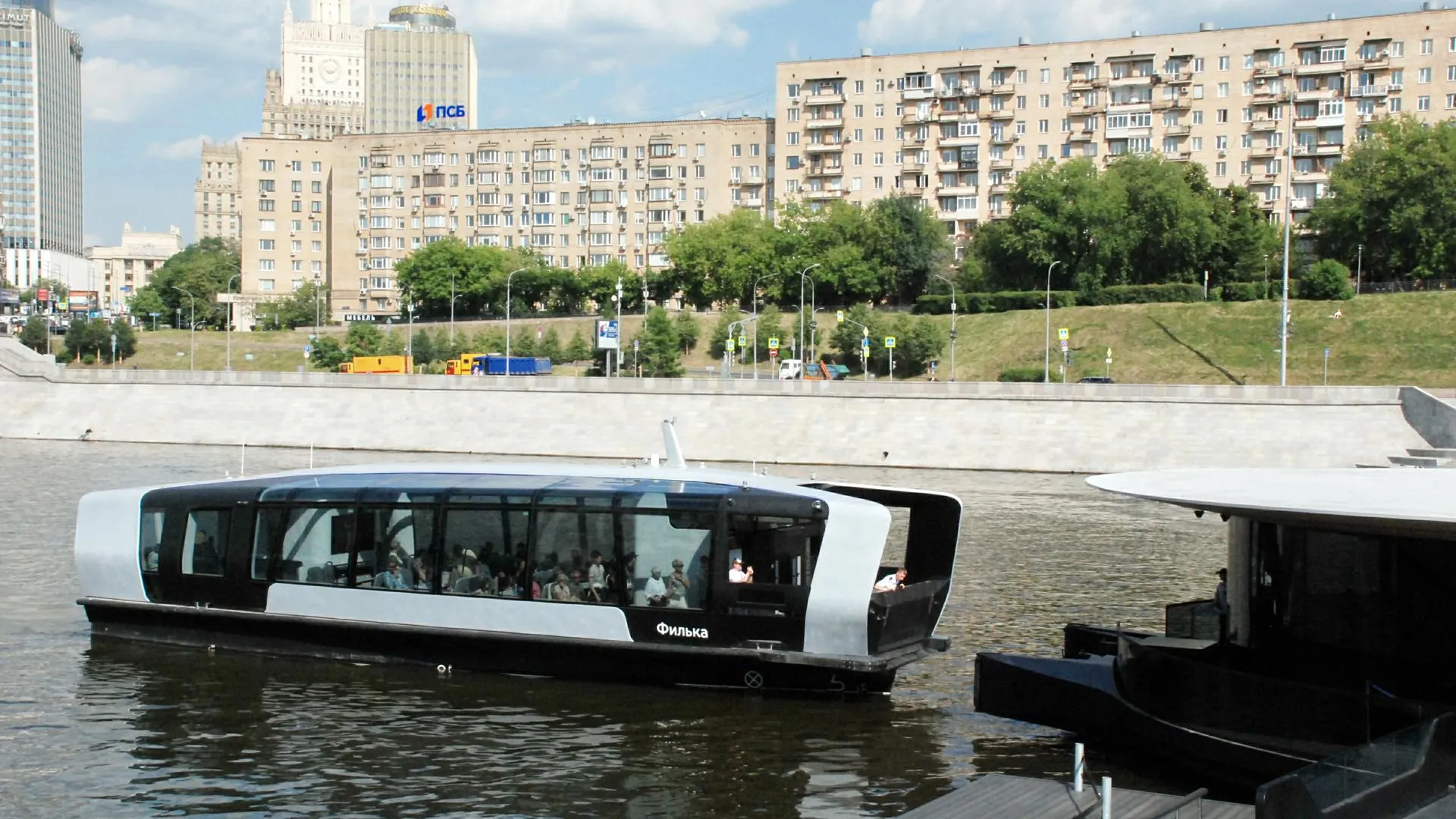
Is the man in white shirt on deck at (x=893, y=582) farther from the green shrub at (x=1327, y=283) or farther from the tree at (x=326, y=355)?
the tree at (x=326, y=355)

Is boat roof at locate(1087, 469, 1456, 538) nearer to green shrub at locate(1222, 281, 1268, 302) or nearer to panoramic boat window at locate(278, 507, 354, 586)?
panoramic boat window at locate(278, 507, 354, 586)

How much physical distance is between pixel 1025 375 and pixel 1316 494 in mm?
73383

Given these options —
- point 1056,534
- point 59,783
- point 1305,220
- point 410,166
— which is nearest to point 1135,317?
point 1305,220

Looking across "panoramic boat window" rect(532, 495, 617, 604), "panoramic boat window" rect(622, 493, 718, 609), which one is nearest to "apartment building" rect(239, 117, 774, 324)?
"panoramic boat window" rect(532, 495, 617, 604)

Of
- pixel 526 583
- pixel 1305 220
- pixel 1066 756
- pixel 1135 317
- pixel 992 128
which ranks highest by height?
pixel 992 128

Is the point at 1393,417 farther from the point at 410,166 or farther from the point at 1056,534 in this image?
the point at 410,166

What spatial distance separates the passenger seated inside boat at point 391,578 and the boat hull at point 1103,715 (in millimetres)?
8077

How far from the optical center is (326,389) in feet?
250

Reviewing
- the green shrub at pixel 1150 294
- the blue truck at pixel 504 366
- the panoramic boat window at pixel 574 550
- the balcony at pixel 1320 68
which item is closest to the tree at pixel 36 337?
the blue truck at pixel 504 366

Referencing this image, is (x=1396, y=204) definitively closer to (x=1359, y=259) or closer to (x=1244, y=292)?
(x=1359, y=259)

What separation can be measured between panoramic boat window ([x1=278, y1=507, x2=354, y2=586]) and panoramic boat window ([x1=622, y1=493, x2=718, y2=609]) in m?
4.39

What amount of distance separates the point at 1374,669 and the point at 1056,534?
25.1 meters

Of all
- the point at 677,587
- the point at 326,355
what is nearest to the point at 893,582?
the point at 677,587

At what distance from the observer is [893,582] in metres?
19.6
